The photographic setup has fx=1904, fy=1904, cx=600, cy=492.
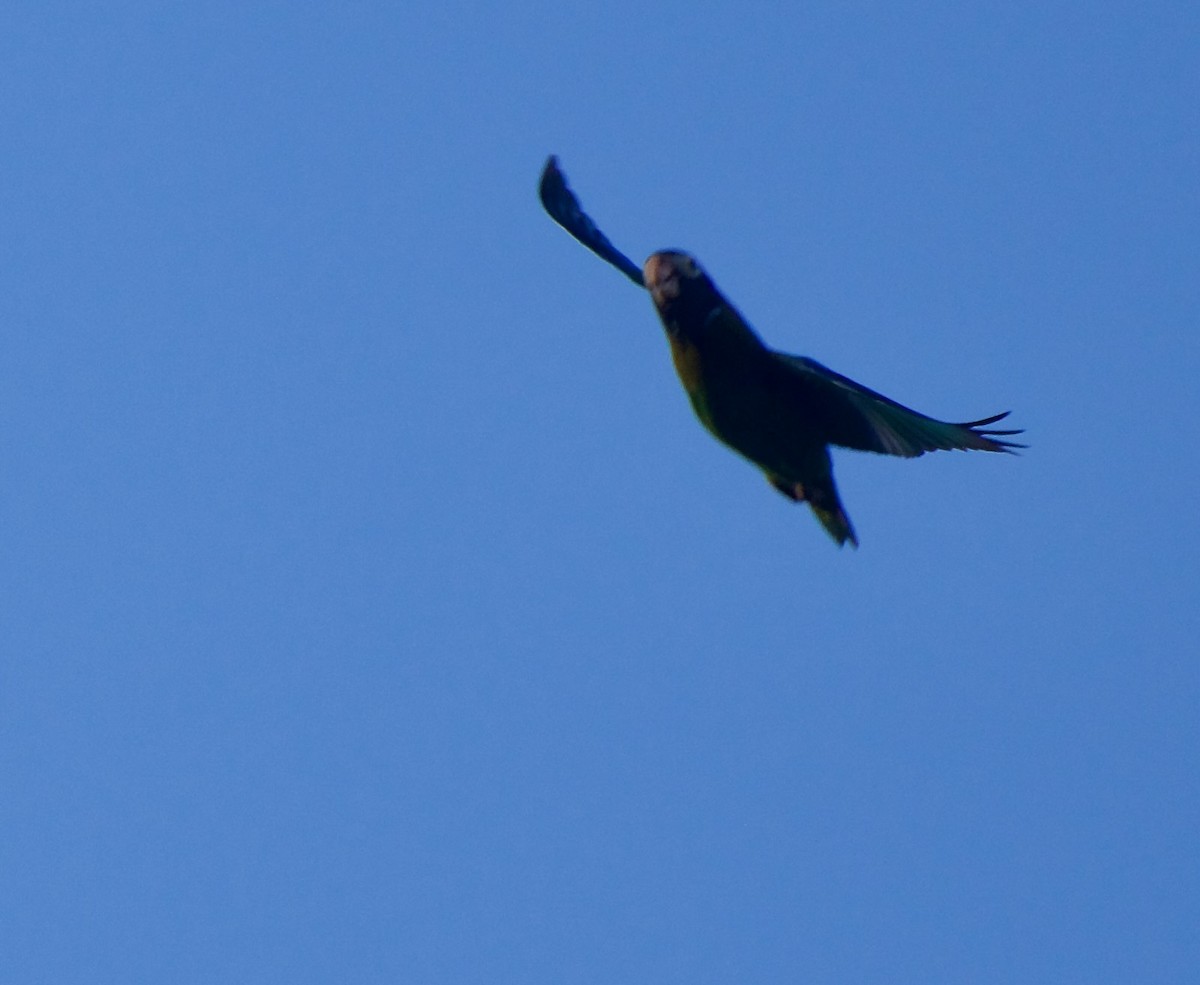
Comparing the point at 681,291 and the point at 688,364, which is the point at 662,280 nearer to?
the point at 681,291

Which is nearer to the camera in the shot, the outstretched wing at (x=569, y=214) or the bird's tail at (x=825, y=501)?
the bird's tail at (x=825, y=501)

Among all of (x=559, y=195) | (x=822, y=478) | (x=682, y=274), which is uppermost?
(x=559, y=195)

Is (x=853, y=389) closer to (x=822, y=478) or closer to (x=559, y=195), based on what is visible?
(x=822, y=478)

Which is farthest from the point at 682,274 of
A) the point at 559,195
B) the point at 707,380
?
the point at 559,195

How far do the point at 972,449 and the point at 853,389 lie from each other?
135 centimetres

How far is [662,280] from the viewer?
29.5ft

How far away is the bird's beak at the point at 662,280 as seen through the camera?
8.98 metres

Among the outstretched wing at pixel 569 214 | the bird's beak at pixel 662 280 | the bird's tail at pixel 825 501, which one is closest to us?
the bird's beak at pixel 662 280

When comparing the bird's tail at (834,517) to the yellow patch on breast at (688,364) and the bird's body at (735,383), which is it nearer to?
the bird's body at (735,383)

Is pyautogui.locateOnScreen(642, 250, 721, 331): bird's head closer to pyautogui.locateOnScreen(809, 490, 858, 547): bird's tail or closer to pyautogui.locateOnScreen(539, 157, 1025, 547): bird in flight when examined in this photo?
pyautogui.locateOnScreen(539, 157, 1025, 547): bird in flight

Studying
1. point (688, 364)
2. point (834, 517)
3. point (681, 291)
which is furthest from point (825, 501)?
point (681, 291)

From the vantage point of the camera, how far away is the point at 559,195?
11.2m

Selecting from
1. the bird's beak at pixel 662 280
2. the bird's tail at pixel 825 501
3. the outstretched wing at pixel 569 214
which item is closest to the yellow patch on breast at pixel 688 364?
the bird's beak at pixel 662 280

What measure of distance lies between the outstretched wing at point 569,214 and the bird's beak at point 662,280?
5.81 ft
